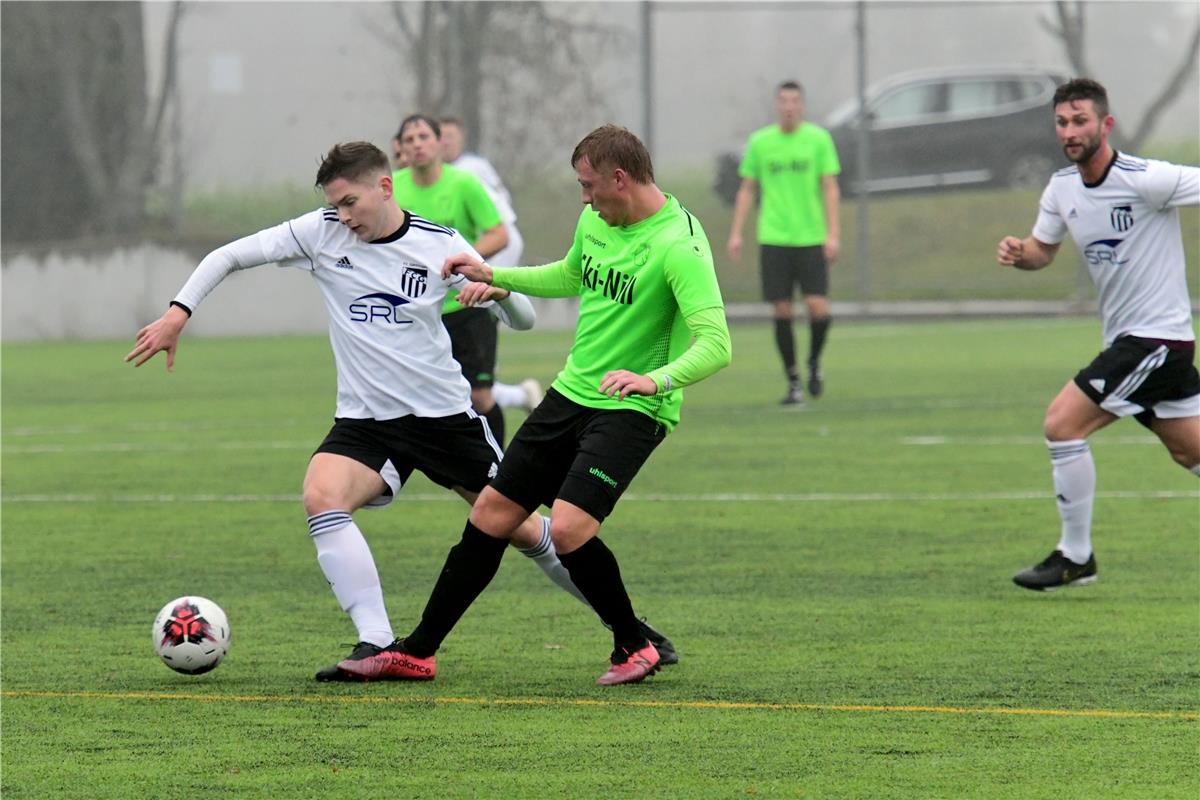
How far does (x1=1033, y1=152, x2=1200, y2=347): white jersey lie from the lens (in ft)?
25.5

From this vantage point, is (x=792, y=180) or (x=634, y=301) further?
(x=792, y=180)

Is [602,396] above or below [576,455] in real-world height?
above

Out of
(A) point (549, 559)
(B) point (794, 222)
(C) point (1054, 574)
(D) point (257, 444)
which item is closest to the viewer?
(A) point (549, 559)

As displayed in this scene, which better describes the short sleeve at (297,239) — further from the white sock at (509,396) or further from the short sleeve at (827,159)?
the short sleeve at (827,159)

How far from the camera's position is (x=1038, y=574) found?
7.77 meters

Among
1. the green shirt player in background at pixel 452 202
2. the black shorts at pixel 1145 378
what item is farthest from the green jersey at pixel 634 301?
the green shirt player in background at pixel 452 202

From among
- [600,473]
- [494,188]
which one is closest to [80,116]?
[494,188]

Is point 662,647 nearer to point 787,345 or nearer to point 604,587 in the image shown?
point 604,587

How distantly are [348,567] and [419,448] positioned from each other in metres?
0.48

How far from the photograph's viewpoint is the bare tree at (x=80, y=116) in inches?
1084

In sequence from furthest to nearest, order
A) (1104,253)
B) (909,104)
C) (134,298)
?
(909,104) < (134,298) < (1104,253)

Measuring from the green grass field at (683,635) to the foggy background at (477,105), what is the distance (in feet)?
45.1

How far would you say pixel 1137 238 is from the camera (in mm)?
7824

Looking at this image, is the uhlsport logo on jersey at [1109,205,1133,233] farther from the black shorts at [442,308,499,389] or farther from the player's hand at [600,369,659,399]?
the black shorts at [442,308,499,389]
